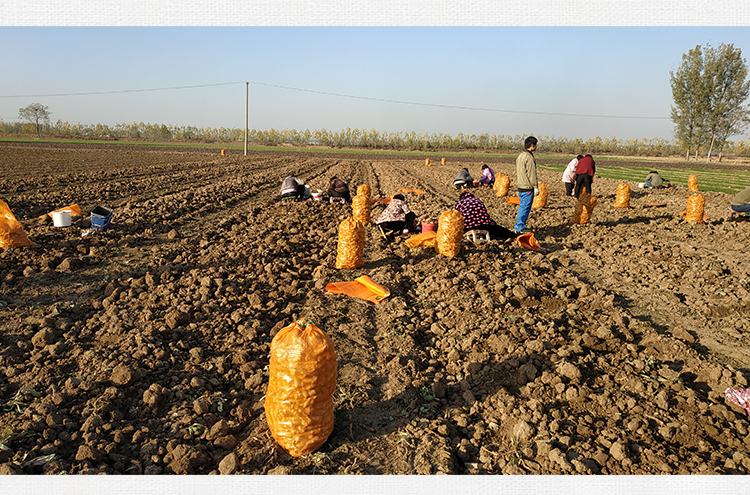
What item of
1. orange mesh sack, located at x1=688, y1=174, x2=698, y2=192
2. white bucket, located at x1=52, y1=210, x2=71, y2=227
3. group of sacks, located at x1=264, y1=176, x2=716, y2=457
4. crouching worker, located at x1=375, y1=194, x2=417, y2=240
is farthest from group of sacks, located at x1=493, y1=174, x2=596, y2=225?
white bucket, located at x1=52, y1=210, x2=71, y2=227

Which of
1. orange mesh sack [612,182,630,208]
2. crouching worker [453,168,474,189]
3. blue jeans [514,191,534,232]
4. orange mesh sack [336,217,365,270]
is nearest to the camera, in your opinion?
orange mesh sack [336,217,365,270]

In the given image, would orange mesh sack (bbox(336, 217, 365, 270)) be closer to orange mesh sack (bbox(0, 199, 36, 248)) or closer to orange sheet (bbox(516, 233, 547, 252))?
orange sheet (bbox(516, 233, 547, 252))

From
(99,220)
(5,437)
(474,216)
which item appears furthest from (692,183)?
(5,437)

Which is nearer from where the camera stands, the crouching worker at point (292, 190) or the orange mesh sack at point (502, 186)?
the crouching worker at point (292, 190)

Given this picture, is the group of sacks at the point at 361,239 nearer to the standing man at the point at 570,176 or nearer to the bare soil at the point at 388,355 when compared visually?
the bare soil at the point at 388,355

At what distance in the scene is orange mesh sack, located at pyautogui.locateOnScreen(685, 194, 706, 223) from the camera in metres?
9.27

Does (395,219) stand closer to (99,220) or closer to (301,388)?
(99,220)

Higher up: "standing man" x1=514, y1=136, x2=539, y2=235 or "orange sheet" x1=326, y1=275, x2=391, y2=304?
"standing man" x1=514, y1=136, x2=539, y2=235

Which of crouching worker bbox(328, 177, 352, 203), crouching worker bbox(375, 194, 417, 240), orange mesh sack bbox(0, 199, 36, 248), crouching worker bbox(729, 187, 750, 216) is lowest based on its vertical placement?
orange mesh sack bbox(0, 199, 36, 248)

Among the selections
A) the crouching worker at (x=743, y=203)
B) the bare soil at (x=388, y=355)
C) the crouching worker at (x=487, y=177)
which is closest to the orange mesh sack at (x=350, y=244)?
the bare soil at (x=388, y=355)

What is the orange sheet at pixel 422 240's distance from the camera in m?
7.00

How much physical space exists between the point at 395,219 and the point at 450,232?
140 centimetres

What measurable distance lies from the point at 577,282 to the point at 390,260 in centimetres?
257

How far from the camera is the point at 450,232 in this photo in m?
6.32
